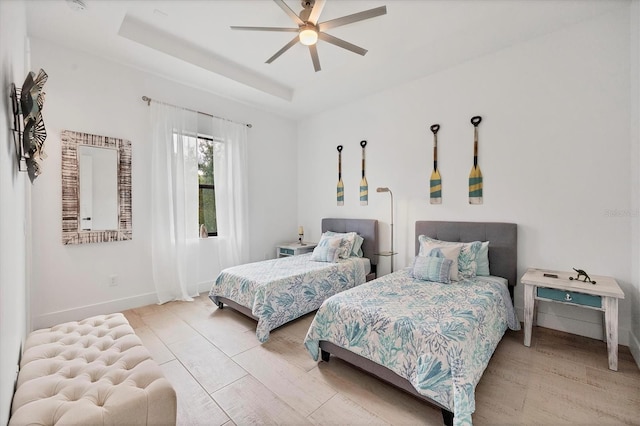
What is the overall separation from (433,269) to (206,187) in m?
3.29

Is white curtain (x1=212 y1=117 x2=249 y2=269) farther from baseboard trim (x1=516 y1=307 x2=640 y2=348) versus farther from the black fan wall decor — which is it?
baseboard trim (x1=516 y1=307 x2=640 y2=348)

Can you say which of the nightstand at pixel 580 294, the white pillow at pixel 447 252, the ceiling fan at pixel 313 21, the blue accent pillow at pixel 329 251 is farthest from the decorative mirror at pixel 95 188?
the nightstand at pixel 580 294

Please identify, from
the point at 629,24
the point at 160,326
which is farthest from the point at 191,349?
the point at 629,24

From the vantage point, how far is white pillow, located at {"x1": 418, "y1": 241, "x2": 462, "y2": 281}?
2734 millimetres

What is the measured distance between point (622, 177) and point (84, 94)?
18.0ft

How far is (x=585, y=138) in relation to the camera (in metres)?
2.60

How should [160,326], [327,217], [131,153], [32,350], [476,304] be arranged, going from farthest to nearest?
1. [327,217]
2. [131,153]
3. [160,326]
4. [476,304]
5. [32,350]

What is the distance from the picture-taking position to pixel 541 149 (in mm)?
2811

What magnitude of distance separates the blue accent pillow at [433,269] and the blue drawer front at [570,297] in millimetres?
759

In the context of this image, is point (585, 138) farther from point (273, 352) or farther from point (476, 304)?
point (273, 352)

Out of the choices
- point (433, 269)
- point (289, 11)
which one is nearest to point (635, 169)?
point (433, 269)

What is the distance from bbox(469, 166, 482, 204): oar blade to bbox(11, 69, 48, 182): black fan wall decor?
12.4ft

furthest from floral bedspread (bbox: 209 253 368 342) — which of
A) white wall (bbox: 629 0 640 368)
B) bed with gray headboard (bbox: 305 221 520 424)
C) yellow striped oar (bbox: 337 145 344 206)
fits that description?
white wall (bbox: 629 0 640 368)

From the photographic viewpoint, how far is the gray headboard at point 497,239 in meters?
2.90
